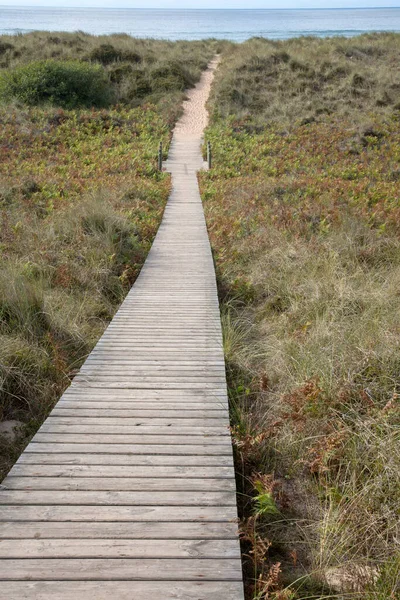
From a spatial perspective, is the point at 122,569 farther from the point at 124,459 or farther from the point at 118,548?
the point at 124,459

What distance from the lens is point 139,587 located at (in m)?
2.58

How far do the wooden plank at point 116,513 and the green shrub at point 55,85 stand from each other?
27403 mm

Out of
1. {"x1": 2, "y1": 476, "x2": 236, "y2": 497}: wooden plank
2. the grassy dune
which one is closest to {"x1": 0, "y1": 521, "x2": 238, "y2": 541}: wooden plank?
{"x1": 2, "y1": 476, "x2": 236, "y2": 497}: wooden plank

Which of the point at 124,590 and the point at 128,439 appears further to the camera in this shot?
the point at 128,439

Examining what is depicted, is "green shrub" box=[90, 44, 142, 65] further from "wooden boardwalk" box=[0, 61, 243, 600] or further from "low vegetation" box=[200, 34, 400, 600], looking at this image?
"wooden boardwalk" box=[0, 61, 243, 600]

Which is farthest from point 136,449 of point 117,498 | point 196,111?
point 196,111

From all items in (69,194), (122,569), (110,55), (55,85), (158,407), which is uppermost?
(110,55)

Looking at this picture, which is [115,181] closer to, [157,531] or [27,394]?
[27,394]

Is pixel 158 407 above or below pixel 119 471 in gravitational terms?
below

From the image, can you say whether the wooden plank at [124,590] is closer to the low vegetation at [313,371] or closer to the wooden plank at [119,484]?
the low vegetation at [313,371]

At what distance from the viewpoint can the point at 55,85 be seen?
28578 mm

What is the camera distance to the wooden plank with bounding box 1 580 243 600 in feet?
8.27

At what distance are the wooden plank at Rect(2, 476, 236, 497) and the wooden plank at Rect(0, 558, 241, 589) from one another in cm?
56

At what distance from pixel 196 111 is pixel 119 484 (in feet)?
93.8
